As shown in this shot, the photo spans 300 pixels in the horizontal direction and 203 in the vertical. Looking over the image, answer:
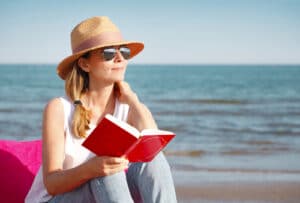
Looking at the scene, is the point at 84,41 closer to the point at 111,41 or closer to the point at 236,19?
the point at 111,41

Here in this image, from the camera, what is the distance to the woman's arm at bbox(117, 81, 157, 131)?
3412mm

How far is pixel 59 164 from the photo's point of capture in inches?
122

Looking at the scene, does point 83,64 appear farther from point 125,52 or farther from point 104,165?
point 104,165

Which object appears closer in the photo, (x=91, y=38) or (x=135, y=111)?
(x=91, y=38)

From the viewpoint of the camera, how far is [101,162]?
2.87m

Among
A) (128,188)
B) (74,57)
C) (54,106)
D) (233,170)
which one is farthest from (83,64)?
(233,170)

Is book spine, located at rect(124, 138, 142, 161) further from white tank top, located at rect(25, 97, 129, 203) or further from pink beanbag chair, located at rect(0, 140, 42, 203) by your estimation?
pink beanbag chair, located at rect(0, 140, 42, 203)

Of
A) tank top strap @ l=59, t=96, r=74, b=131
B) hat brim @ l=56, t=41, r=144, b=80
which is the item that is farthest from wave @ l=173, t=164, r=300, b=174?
tank top strap @ l=59, t=96, r=74, b=131

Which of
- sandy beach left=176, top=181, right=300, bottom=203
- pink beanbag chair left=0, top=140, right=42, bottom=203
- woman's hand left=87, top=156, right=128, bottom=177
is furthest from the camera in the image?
sandy beach left=176, top=181, right=300, bottom=203

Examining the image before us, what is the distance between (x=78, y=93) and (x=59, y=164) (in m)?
0.39

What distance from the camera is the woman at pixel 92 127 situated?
2.95 metres

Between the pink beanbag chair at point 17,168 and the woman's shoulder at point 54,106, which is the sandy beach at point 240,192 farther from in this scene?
the woman's shoulder at point 54,106

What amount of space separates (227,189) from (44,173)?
9.33 feet

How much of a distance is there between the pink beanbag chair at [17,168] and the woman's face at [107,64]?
2.75 feet
